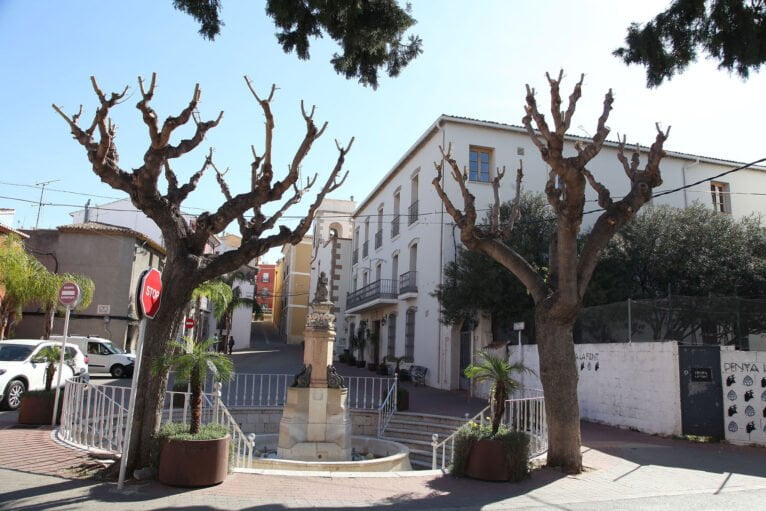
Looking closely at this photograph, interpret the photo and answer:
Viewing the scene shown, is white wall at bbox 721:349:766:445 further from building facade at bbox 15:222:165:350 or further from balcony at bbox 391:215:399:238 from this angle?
building facade at bbox 15:222:165:350

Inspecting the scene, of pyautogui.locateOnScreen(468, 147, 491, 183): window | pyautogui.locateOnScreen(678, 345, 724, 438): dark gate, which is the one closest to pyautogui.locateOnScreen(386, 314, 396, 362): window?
pyautogui.locateOnScreen(468, 147, 491, 183): window

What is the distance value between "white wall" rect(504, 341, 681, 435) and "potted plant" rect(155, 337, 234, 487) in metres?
8.88

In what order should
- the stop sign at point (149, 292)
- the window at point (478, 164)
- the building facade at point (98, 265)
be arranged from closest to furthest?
the stop sign at point (149, 292) → the window at point (478, 164) → the building facade at point (98, 265)

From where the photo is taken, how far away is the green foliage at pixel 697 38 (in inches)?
324

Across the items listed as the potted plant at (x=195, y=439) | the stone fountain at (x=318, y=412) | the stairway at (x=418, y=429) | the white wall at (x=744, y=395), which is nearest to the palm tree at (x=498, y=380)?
the stone fountain at (x=318, y=412)

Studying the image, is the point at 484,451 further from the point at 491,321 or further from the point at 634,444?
the point at 491,321

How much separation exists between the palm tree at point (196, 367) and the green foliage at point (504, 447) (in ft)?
11.2

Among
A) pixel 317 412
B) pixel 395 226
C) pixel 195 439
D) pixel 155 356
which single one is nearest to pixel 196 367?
pixel 155 356

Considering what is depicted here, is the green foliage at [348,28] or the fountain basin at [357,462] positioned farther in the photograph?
the fountain basin at [357,462]

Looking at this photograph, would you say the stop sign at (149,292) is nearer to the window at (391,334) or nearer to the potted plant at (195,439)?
the potted plant at (195,439)

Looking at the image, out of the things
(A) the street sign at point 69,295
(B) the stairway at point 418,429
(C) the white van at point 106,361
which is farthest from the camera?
(C) the white van at point 106,361

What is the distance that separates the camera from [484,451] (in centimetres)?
785

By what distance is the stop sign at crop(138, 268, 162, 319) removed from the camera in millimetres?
6270

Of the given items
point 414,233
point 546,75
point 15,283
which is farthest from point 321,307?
point 414,233
